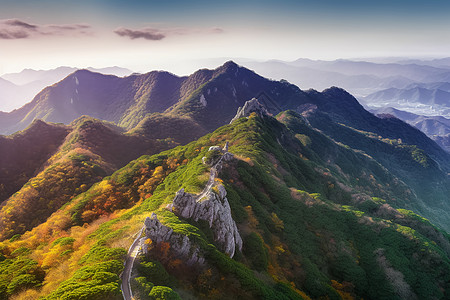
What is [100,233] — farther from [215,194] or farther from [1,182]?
[1,182]

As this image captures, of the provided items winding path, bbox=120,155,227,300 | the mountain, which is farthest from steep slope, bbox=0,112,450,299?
winding path, bbox=120,155,227,300

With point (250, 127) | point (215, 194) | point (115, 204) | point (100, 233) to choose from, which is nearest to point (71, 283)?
point (100, 233)

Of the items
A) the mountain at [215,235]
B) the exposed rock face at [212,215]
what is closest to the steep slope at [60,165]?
the mountain at [215,235]

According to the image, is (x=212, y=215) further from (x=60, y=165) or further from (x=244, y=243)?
(x=60, y=165)

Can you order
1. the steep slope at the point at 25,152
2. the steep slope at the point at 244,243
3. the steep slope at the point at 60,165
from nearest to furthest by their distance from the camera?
the steep slope at the point at 244,243
the steep slope at the point at 60,165
the steep slope at the point at 25,152

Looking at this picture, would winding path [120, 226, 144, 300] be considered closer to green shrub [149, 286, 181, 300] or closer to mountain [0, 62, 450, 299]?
mountain [0, 62, 450, 299]

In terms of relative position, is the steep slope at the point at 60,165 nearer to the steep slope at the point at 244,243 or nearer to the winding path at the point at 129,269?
the steep slope at the point at 244,243

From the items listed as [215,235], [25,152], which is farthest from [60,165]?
[215,235]
